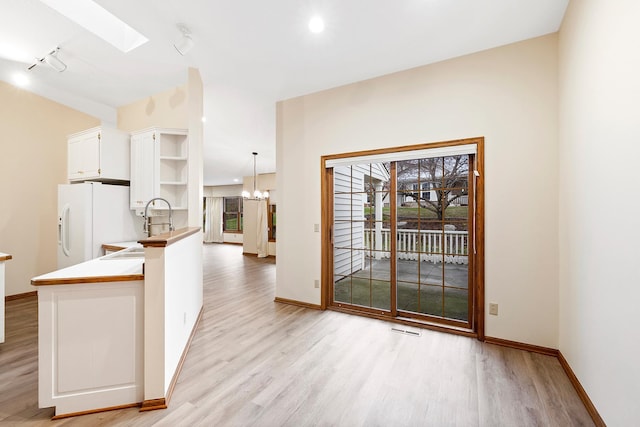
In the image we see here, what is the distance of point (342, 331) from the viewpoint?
304cm

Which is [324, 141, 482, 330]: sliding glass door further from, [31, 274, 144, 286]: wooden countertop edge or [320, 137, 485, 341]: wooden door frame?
[31, 274, 144, 286]: wooden countertop edge

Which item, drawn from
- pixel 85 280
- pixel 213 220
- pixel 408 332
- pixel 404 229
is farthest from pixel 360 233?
pixel 213 220

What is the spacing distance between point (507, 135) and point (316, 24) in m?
2.08

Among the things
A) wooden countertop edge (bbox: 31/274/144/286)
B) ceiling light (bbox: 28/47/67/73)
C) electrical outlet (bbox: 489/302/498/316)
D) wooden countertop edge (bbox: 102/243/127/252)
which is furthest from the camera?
wooden countertop edge (bbox: 102/243/127/252)

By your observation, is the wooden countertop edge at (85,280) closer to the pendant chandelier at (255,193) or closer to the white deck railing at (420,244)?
the white deck railing at (420,244)

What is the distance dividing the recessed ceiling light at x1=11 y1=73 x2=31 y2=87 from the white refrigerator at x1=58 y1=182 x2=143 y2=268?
65.3 inches

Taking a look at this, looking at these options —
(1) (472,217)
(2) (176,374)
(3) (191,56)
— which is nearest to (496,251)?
(1) (472,217)

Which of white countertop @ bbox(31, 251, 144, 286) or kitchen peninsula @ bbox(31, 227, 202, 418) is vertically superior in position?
white countertop @ bbox(31, 251, 144, 286)

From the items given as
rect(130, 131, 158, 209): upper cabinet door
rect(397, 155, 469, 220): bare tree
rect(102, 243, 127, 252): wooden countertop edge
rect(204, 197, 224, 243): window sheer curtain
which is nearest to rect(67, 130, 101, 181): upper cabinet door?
rect(130, 131, 158, 209): upper cabinet door

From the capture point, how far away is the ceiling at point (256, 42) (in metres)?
2.29

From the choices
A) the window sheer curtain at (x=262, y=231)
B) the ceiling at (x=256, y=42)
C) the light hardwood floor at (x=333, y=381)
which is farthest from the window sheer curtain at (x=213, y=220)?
the light hardwood floor at (x=333, y=381)

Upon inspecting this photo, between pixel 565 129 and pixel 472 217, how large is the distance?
41.6 inches

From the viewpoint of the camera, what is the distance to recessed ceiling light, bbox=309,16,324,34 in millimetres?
2398

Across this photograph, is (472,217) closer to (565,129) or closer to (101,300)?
(565,129)
